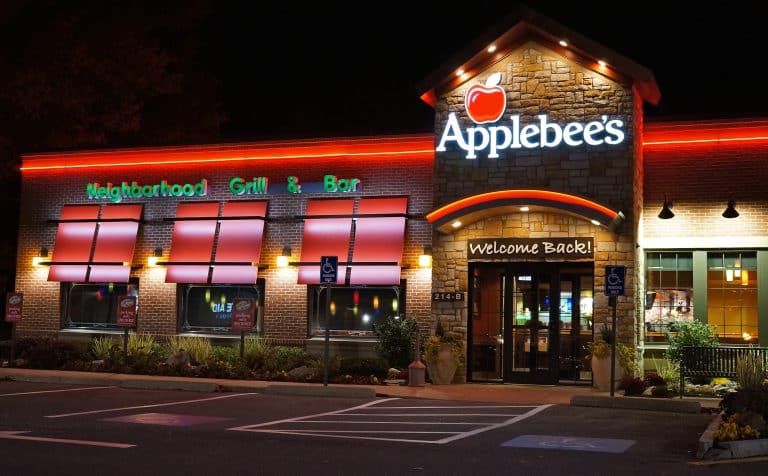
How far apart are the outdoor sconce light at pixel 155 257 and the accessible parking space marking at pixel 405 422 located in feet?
34.8

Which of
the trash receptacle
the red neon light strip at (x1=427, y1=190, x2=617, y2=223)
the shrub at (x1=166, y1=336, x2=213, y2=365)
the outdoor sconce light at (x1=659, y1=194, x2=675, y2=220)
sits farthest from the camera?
the shrub at (x1=166, y1=336, x2=213, y2=365)

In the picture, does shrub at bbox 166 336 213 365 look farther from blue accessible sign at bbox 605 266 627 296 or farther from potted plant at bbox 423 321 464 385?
blue accessible sign at bbox 605 266 627 296

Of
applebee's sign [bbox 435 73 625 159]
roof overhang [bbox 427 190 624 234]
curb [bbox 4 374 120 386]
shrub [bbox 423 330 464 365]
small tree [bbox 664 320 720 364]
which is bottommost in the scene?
curb [bbox 4 374 120 386]

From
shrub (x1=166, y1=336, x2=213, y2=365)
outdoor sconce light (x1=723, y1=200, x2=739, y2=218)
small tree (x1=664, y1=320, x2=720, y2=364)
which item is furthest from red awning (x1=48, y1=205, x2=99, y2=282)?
outdoor sconce light (x1=723, y1=200, x2=739, y2=218)

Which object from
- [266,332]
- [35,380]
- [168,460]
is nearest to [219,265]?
[266,332]

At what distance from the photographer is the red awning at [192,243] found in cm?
2656

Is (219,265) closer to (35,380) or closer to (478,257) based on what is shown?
(35,380)

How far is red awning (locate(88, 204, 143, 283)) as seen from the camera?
2745 cm

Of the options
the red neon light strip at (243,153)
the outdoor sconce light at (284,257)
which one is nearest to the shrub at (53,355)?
the red neon light strip at (243,153)

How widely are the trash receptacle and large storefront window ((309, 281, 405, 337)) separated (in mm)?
3227

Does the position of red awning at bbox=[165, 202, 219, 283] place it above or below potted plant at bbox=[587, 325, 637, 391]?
above

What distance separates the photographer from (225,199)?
26.9 m

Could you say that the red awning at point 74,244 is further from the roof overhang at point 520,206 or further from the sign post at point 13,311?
the roof overhang at point 520,206

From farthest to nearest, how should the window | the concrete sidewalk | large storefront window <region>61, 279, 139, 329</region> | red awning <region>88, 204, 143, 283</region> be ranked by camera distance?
large storefront window <region>61, 279, 139, 329</region>, red awning <region>88, 204, 143, 283</region>, the window, the concrete sidewalk
